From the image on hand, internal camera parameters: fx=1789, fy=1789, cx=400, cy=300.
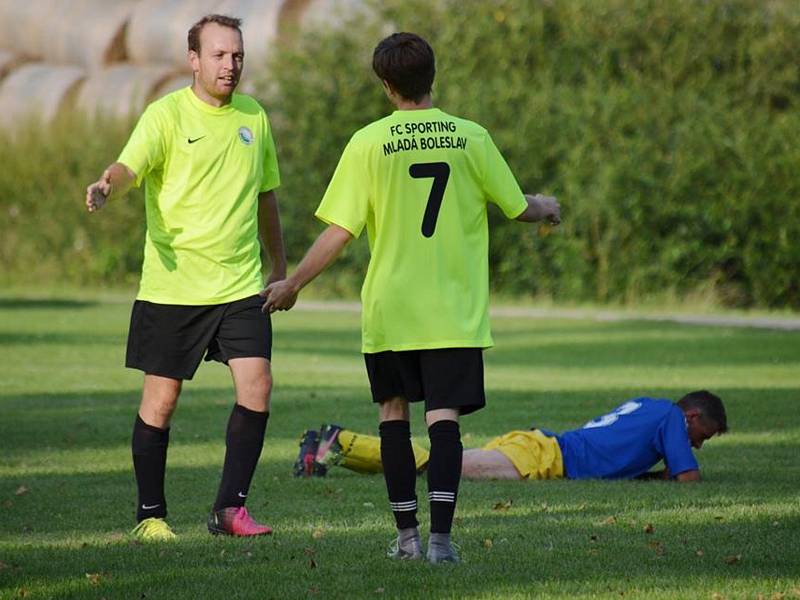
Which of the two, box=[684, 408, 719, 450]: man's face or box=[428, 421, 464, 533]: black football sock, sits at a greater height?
box=[428, 421, 464, 533]: black football sock

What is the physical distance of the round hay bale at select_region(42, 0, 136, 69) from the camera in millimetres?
37688

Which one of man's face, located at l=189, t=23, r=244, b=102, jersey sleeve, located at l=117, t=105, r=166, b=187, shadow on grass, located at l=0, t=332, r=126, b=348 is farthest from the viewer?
shadow on grass, located at l=0, t=332, r=126, b=348

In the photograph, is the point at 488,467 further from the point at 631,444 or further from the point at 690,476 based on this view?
the point at 690,476

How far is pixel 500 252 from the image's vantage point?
29453 mm

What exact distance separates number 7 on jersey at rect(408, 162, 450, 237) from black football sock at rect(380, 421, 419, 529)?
0.74m

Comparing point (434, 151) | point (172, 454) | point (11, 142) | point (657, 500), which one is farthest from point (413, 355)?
point (11, 142)

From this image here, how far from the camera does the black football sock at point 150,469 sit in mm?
7512

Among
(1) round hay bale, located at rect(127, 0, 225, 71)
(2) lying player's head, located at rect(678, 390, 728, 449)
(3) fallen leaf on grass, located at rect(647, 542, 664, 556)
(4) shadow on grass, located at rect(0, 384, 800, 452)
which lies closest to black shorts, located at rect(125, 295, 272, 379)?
(3) fallen leaf on grass, located at rect(647, 542, 664, 556)

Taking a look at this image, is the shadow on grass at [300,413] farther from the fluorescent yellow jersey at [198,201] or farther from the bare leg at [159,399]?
the fluorescent yellow jersey at [198,201]

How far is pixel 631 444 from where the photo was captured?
9.38 metres

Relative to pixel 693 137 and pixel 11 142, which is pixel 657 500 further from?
pixel 11 142

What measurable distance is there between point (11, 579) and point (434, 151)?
2109 millimetres

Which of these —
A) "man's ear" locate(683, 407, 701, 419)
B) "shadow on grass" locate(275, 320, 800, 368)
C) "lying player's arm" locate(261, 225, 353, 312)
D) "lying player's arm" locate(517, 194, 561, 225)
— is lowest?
"shadow on grass" locate(275, 320, 800, 368)

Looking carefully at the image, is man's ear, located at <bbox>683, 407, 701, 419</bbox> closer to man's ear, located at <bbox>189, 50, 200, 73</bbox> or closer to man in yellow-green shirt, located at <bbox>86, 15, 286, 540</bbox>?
man in yellow-green shirt, located at <bbox>86, 15, 286, 540</bbox>
